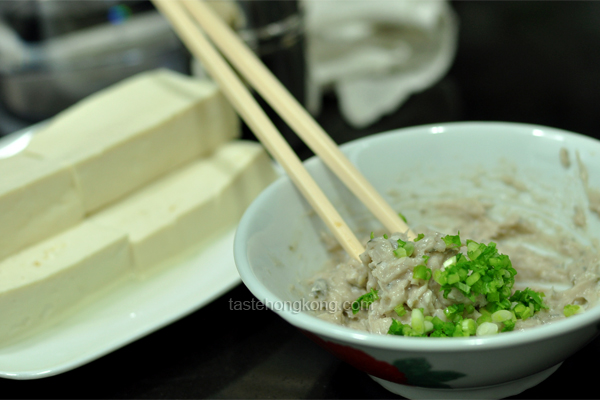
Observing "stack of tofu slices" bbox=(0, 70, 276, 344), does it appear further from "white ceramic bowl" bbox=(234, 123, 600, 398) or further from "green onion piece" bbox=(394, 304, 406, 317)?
"green onion piece" bbox=(394, 304, 406, 317)

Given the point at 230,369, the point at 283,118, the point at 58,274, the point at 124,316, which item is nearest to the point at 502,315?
the point at 230,369

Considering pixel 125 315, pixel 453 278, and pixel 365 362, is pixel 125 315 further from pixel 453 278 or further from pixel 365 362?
pixel 453 278

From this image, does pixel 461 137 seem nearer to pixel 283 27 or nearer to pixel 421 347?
pixel 421 347

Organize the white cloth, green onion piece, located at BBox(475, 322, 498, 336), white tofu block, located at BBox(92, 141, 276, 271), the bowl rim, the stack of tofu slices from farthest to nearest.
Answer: the white cloth → white tofu block, located at BBox(92, 141, 276, 271) → the stack of tofu slices → green onion piece, located at BBox(475, 322, 498, 336) → the bowl rim

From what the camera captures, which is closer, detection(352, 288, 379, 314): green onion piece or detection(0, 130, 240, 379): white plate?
detection(352, 288, 379, 314): green onion piece

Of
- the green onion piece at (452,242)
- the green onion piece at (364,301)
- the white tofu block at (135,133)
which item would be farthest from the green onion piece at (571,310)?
the white tofu block at (135,133)

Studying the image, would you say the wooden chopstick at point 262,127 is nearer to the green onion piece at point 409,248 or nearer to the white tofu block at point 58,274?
the green onion piece at point 409,248

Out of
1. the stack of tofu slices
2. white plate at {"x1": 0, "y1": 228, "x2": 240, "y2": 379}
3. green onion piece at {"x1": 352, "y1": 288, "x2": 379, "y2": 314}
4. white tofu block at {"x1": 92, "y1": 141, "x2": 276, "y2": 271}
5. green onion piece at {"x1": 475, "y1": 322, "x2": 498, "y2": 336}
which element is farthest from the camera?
white tofu block at {"x1": 92, "y1": 141, "x2": 276, "y2": 271}

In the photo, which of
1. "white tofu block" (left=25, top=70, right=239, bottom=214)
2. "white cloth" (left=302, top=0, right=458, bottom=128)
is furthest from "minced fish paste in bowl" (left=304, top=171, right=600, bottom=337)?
"white cloth" (left=302, top=0, right=458, bottom=128)
